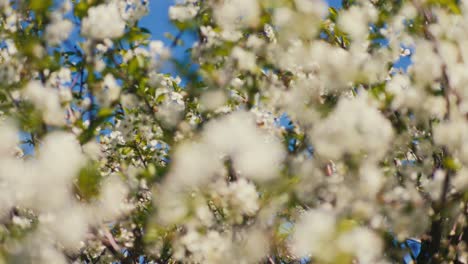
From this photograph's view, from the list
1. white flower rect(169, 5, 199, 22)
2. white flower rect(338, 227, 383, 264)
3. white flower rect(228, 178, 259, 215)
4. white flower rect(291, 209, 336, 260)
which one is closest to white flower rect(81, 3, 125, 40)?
white flower rect(169, 5, 199, 22)

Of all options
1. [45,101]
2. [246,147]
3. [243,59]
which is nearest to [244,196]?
[246,147]

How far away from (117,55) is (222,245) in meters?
1.90

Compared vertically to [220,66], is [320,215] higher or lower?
lower

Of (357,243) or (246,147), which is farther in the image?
(246,147)

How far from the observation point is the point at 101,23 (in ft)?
11.7

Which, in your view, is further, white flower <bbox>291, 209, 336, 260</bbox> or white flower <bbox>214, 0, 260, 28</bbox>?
white flower <bbox>214, 0, 260, 28</bbox>

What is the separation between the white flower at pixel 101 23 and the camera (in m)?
3.56

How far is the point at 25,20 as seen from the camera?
4094 mm

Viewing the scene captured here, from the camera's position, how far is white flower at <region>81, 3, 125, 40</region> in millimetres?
3557

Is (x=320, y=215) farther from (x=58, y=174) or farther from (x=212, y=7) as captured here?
(x=212, y=7)

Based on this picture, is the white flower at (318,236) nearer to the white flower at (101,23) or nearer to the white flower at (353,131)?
the white flower at (353,131)

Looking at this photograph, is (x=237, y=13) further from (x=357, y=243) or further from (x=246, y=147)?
(x=357, y=243)

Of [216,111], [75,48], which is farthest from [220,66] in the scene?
[75,48]

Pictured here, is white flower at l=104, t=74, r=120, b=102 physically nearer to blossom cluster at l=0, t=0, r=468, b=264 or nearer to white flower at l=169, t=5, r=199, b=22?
blossom cluster at l=0, t=0, r=468, b=264
